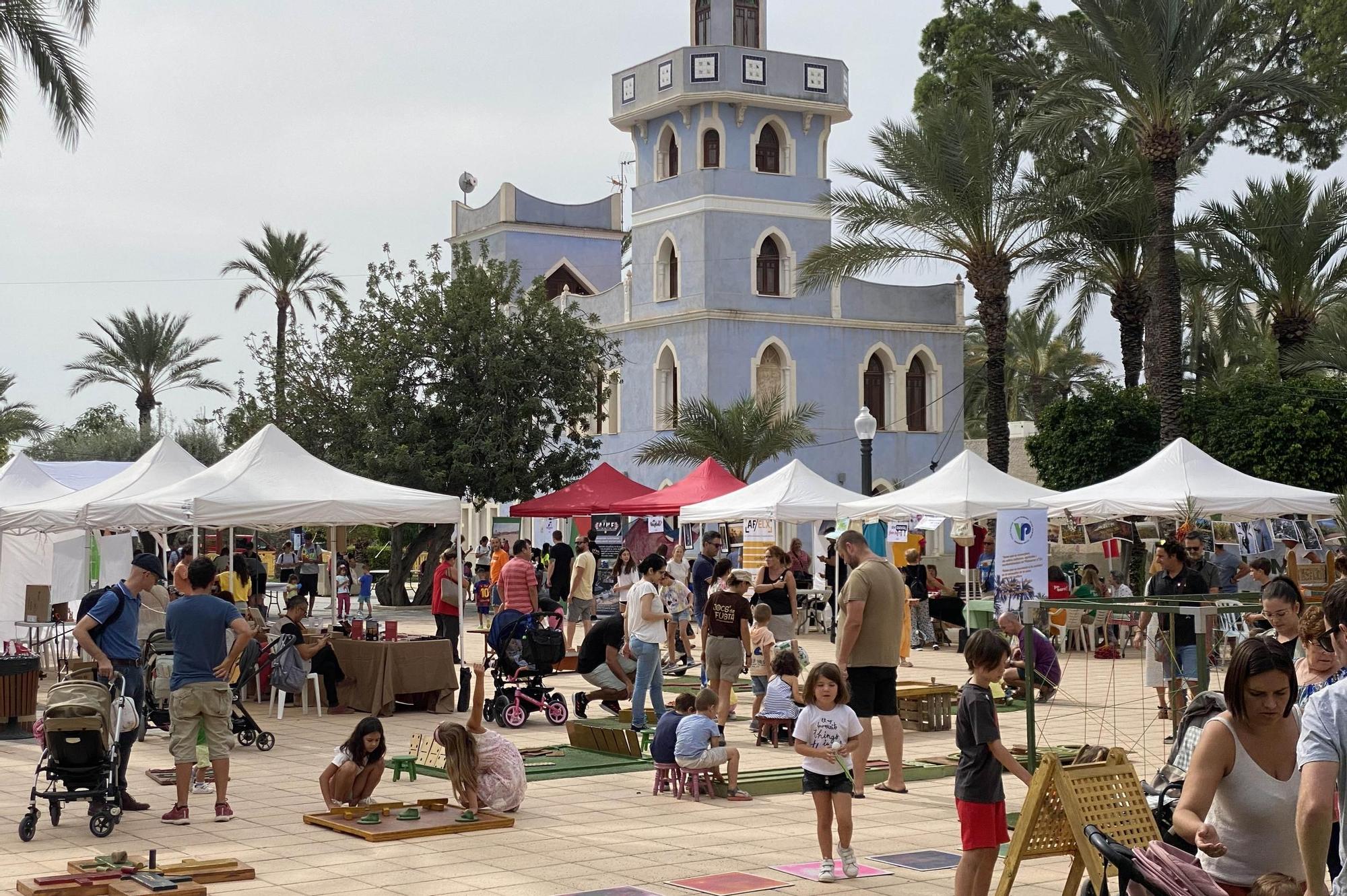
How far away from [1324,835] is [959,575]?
24.8 metres

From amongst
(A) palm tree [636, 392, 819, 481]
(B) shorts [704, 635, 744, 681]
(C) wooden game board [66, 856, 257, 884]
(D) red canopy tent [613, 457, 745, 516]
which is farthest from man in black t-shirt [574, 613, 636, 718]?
(A) palm tree [636, 392, 819, 481]

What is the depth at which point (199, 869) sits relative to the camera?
809 centimetres

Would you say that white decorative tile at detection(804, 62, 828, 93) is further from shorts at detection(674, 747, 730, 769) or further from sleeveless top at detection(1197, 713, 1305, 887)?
sleeveless top at detection(1197, 713, 1305, 887)

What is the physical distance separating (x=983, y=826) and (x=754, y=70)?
35.4m

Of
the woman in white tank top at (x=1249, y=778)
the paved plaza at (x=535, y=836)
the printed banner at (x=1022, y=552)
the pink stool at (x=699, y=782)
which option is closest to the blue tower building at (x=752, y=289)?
the printed banner at (x=1022, y=552)

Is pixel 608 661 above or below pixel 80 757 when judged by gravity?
above

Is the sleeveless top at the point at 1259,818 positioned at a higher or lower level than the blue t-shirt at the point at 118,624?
lower

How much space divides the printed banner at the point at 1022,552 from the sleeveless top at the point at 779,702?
18.8 feet

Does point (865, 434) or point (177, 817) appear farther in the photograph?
point (865, 434)

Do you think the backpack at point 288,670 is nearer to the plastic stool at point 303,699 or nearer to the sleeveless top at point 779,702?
the plastic stool at point 303,699

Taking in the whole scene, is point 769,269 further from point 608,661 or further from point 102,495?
point 608,661

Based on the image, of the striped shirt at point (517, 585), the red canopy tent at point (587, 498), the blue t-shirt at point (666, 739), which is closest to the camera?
the blue t-shirt at point (666, 739)

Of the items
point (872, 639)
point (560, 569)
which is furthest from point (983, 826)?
point (560, 569)

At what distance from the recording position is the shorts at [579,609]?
2242cm
